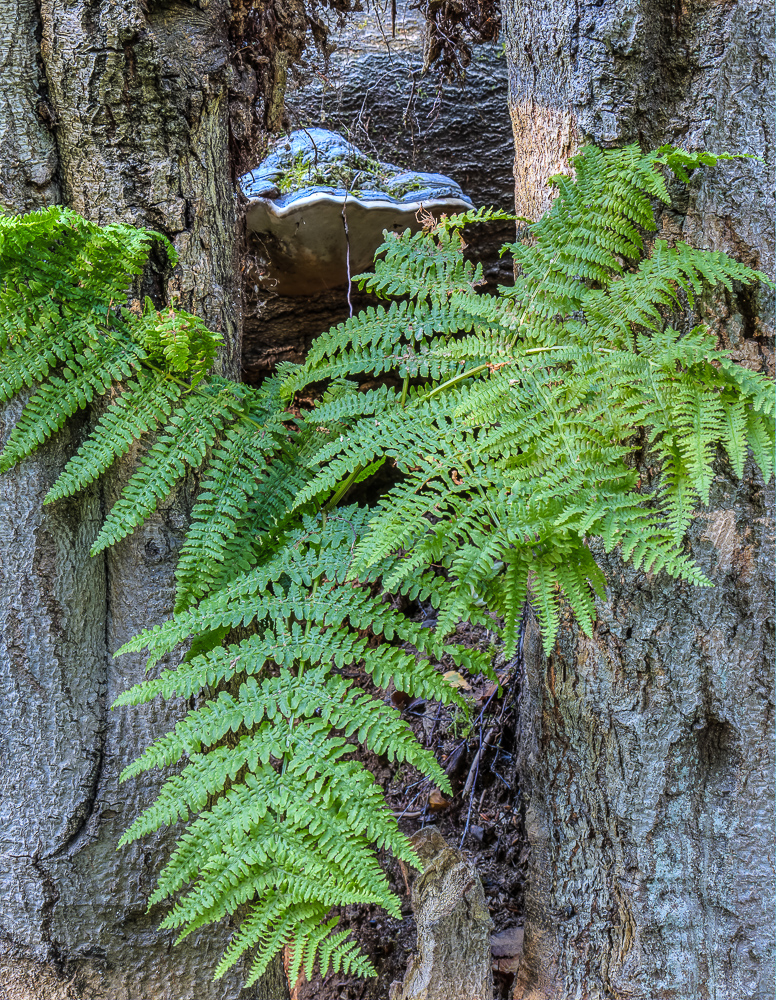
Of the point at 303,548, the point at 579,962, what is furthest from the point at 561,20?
the point at 579,962

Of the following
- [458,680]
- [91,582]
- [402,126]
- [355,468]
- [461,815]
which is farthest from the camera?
[402,126]

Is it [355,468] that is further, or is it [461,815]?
[461,815]

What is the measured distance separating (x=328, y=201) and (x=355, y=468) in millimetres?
1728

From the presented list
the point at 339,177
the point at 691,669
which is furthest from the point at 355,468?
the point at 339,177

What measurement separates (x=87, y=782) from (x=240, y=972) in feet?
2.40

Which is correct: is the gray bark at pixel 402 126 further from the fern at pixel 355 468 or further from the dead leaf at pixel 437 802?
the dead leaf at pixel 437 802

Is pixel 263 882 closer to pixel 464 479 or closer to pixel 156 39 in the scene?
pixel 464 479

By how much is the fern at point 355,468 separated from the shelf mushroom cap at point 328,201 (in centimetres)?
113

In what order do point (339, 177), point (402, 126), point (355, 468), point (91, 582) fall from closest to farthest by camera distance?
1. point (355, 468)
2. point (91, 582)
3. point (339, 177)
4. point (402, 126)

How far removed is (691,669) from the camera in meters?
1.87

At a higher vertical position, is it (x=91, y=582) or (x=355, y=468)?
(x=355, y=468)

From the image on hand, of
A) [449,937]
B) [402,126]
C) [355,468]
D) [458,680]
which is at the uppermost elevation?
[402,126]

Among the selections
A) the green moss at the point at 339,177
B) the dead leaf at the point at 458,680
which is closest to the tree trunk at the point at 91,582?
the green moss at the point at 339,177

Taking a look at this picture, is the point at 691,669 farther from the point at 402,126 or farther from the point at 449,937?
the point at 402,126
